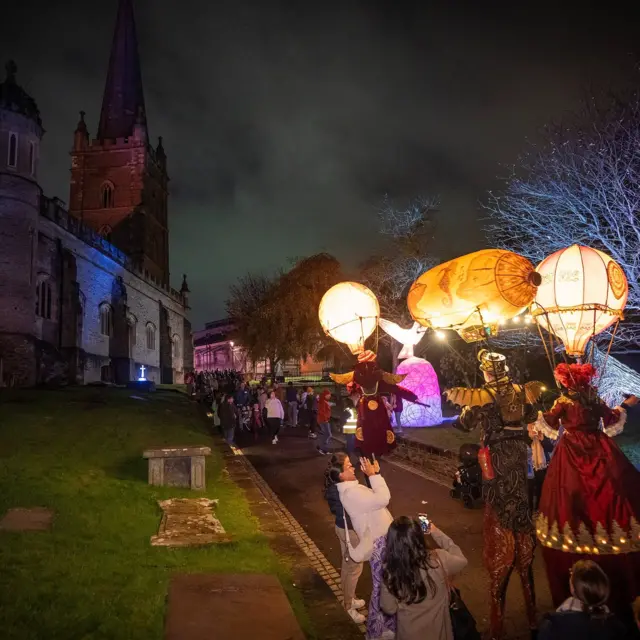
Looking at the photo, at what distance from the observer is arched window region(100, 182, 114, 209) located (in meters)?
52.5

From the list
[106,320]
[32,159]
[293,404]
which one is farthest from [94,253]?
[293,404]

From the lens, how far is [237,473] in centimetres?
1094

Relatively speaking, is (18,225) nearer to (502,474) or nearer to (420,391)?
(420,391)

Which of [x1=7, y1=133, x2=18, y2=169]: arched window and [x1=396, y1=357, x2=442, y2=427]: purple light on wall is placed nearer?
[x1=396, y1=357, x2=442, y2=427]: purple light on wall

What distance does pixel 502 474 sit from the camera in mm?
4340

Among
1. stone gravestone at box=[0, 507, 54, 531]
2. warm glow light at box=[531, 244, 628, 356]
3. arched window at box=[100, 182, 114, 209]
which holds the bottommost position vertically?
stone gravestone at box=[0, 507, 54, 531]

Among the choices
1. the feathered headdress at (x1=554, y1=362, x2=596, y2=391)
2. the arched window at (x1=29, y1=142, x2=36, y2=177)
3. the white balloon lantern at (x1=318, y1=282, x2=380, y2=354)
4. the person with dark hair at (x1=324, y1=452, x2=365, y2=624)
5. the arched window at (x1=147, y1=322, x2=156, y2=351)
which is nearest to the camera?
the person with dark hair at (x1=324, y1=452, x2=365, y2=624)

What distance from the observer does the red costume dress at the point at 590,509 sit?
3979 mm

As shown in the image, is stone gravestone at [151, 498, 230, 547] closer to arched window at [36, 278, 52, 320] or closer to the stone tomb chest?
the stone tomb chest

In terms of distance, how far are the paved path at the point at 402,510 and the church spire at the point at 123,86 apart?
5120 cm

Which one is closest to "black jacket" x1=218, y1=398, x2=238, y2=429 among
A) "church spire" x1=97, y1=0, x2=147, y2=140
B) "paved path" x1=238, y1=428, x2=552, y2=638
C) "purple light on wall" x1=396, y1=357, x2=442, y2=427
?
"paved path" x1=238, y1=428, x2=552, y2=638

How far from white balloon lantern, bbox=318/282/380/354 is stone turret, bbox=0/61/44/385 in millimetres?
21251

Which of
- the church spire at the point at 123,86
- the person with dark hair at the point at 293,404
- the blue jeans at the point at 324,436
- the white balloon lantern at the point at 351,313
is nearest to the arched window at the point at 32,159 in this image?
the person with dark hair at the point at 293,404

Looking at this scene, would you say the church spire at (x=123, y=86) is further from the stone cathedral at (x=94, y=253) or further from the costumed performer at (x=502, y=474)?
the costumed performer at (x=502, y=474)
